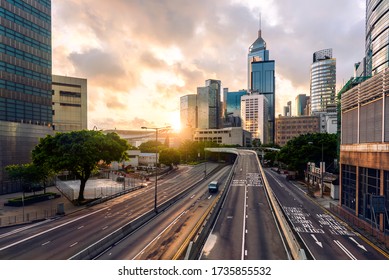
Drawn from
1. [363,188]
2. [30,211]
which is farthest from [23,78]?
[363,188]

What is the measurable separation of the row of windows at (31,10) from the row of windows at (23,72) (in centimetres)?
1397

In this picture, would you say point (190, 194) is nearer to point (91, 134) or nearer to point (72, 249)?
point (91, 134)

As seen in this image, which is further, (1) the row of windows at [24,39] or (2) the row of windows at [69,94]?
(2) the row of windows at [69,94]

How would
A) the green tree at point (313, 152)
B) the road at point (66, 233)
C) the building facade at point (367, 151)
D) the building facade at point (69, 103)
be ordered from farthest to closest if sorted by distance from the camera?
the building facade at point (69, 103)
the green tree at point (313, 152)
the building facade at point (367, 151)
the road at point (66, 233)

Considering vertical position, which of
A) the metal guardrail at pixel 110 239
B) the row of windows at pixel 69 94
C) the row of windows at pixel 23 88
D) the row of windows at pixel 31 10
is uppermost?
the row of windows at pixel 31 10

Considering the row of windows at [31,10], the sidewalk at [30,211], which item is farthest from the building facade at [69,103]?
the sidewalk at [30,211]

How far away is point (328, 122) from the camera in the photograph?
193250 mm

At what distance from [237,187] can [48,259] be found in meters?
46.4

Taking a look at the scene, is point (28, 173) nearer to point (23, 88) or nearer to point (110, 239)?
point (23, 88)

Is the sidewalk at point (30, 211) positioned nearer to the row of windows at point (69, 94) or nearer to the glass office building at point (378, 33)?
the row of windows at point (69, 94)

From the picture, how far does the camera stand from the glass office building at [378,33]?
2410 inches

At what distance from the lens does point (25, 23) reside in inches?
2274

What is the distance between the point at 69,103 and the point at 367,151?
89.6 meters
